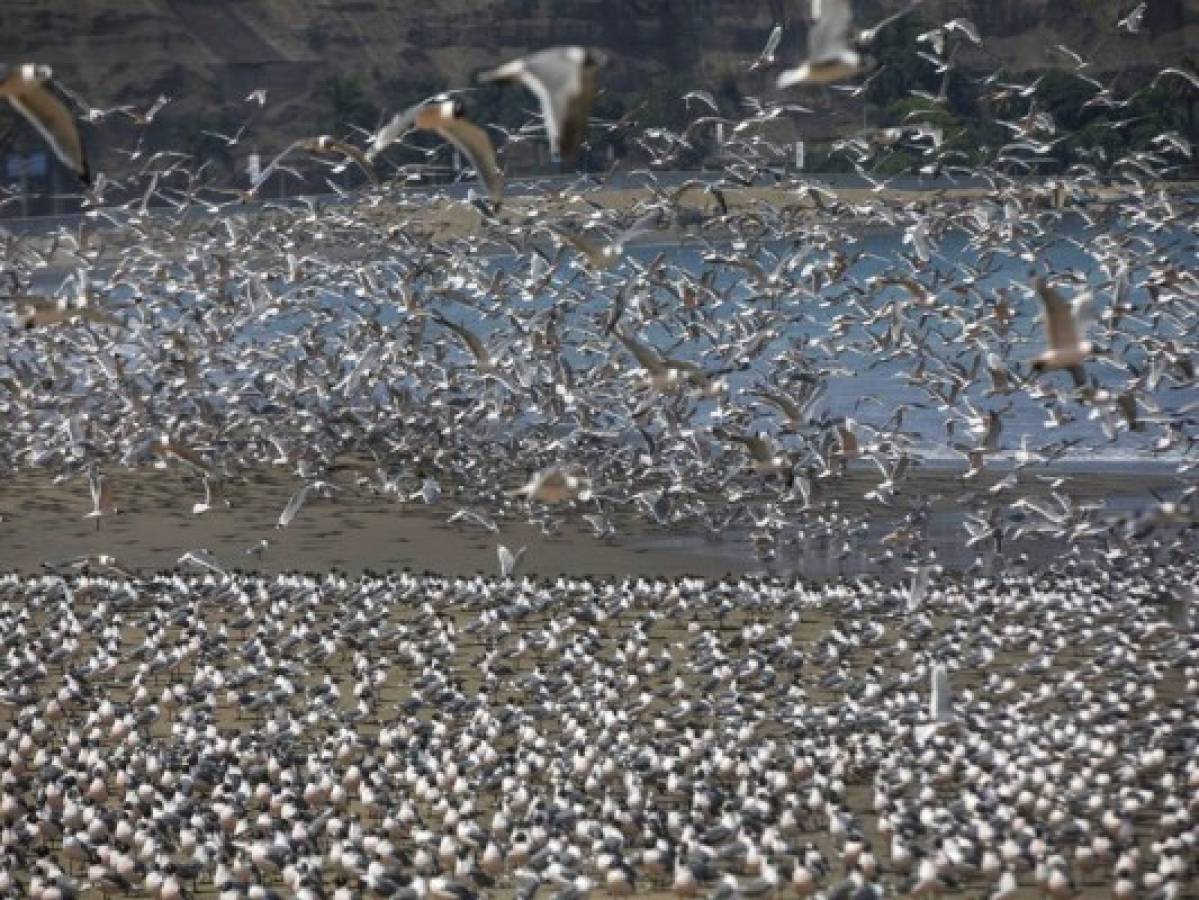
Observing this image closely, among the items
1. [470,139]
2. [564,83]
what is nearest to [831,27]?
[564,83]

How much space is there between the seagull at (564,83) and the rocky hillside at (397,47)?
79.5 meters

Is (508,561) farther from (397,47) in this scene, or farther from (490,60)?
(490,60)

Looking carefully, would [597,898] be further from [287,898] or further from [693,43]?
[693,43]

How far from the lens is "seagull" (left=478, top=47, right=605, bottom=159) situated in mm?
13312

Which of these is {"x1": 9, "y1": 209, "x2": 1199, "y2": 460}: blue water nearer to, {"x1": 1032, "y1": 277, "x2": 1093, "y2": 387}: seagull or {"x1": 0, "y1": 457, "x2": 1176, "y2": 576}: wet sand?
{"x1": 0, "y1": 457, "x2": 1176, "y2": 576}: wet sand

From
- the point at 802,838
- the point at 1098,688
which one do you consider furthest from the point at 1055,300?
the point at 1098,688

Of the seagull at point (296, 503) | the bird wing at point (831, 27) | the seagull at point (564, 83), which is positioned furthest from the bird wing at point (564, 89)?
the seagull at point (296, 503)

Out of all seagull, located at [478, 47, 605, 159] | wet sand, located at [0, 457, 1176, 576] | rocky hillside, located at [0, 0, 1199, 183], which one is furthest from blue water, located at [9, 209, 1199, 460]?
rocky hillside, located at [0, 0, 1199, 183]

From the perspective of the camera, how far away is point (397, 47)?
106312 mm

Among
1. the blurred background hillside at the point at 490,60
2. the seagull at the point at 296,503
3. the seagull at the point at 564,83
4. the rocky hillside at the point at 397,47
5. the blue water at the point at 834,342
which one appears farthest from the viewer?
the rocky hillside at the point at 397,47

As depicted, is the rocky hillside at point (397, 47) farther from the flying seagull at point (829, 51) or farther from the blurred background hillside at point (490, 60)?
the flying seagull at point (829, 51)

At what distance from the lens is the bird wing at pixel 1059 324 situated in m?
15.6

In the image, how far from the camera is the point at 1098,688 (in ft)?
64.8

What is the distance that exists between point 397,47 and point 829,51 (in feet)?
307
